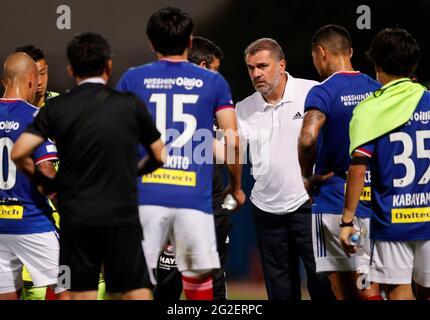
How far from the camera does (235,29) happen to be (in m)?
10.4

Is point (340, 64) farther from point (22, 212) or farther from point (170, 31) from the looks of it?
point (22, 212)

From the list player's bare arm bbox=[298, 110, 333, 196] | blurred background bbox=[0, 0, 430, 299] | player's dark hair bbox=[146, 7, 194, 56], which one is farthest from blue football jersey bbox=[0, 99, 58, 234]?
blurred background bbox=[0, 0, 430, 299]

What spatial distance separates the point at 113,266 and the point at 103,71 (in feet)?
3.61

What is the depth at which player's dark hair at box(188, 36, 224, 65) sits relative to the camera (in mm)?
7621

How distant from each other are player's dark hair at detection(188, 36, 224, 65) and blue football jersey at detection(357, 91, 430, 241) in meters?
2.12

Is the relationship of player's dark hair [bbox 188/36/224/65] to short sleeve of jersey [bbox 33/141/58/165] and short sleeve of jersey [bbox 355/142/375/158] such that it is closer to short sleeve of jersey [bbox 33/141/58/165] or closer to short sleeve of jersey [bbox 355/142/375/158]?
short sleeve of jersey [bbox 33/141/58/165]

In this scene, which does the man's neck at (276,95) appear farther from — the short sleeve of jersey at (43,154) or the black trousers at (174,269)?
the short sleeve of jersey at (43,154)

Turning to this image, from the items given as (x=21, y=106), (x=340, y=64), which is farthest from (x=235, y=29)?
(x=21, y=106)

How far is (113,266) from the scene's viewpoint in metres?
5.43

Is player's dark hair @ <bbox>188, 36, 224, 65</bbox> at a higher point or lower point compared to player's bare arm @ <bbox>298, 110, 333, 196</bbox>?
higher

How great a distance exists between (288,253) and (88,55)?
294 cm

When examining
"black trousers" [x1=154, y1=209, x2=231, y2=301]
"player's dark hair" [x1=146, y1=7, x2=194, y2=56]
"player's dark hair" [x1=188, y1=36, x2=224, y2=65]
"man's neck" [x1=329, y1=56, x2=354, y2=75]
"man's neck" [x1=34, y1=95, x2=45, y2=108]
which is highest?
"player's dark hair" [x1=146, y1=7, x2=194, y2=56]
